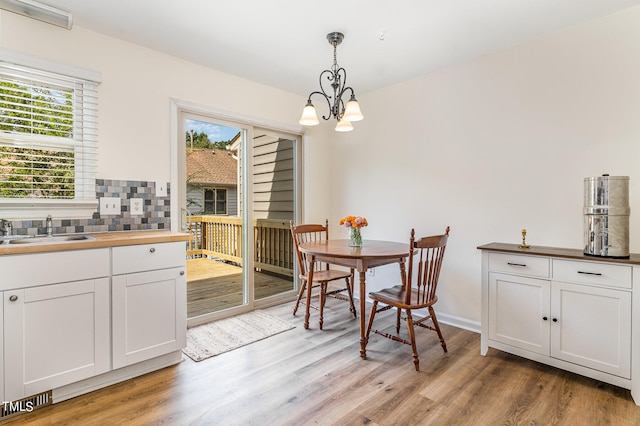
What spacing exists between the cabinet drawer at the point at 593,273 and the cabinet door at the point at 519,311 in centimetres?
13

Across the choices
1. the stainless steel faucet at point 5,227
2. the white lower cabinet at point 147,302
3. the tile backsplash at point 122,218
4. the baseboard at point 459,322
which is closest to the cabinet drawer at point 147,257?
the white lower cabinet at point 147,302

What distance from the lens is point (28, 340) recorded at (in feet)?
5.70

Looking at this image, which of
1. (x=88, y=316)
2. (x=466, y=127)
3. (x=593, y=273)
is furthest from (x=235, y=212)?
(x=593, y=273)

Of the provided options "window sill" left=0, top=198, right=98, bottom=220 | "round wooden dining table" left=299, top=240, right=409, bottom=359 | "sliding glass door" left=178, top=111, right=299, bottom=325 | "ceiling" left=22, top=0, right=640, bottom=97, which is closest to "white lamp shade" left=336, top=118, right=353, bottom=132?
"ceiling" left=22, top=0, right=640, bottom=97

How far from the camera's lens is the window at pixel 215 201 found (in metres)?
3.22

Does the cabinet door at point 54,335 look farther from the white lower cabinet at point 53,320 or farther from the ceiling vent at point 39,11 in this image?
the ceiling vent at point 39,11

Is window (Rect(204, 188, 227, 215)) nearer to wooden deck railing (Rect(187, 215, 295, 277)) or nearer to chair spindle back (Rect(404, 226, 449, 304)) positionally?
wooden deck railing (Rect(187, 215, 295, 277))

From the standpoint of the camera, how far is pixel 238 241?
3.50 metres

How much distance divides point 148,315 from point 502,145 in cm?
312

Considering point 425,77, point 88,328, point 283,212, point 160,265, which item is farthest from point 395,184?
point 88,328

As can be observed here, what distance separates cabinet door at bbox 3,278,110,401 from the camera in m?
A: 1.70

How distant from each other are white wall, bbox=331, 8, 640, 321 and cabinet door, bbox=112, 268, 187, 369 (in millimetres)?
2242

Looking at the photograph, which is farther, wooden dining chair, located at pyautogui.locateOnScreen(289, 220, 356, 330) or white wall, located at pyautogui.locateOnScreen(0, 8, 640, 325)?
wooden dining chair, located at pyautogui.locateOnScreen(289, 220, 356, 330)

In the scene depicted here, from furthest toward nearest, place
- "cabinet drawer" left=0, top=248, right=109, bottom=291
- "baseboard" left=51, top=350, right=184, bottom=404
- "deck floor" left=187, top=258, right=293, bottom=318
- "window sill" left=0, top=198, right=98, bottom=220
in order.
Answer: "deck floor" left=187, top=258, right=293, bottom=318 → "window sill" left=0, top=198, right=98, bottom=220 → "baseboard" left=51, top=350, right=184, bottom=404 → "cabinet drawer" left=0, top=248, right=109, bottom=291
